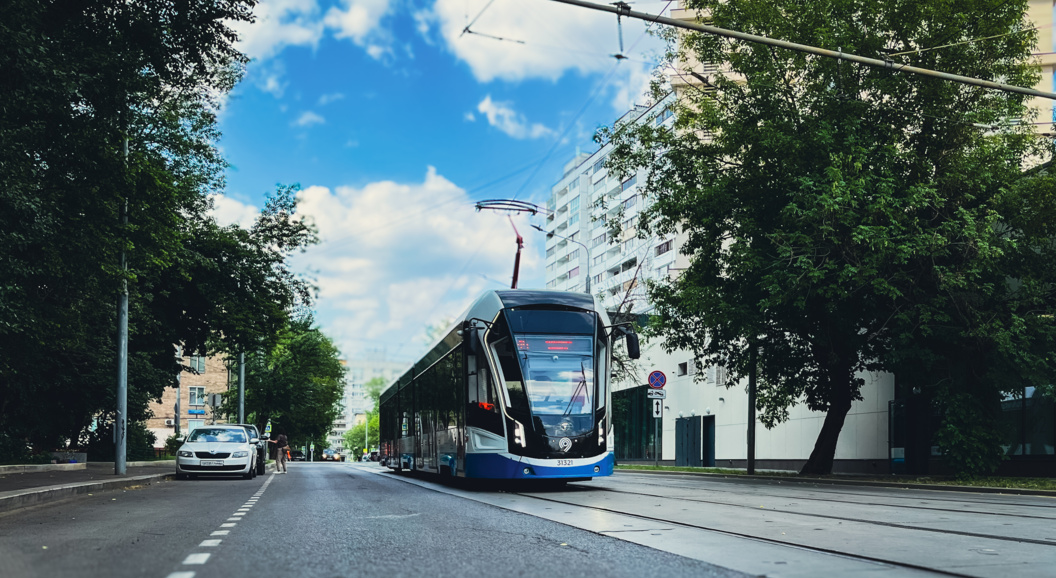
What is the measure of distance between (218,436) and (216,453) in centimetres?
89

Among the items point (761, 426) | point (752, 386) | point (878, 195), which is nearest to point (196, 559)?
point (878, 195)

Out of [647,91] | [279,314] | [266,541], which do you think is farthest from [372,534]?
[279,314]

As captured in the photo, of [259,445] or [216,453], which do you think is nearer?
[216,453]

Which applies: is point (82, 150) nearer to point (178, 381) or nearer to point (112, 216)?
point (112, 216)

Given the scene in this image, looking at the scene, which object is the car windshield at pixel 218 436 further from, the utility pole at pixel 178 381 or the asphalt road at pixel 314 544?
the asphalt road at pixel 314 544

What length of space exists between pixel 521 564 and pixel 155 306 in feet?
93.9

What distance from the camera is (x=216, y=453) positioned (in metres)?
29.0

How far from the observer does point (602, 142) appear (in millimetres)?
29453

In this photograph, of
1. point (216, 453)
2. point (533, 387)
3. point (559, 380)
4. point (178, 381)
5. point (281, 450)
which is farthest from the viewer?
point (281, 450)

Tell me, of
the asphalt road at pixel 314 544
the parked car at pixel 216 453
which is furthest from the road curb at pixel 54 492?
the parked car at pixel 216 453

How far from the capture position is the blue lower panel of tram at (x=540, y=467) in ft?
59.3

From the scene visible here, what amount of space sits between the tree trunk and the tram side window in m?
14.2

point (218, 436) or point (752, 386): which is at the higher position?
point (752, 386)

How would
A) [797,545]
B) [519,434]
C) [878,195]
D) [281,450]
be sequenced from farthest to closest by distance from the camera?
[281,450] → [878,195] → [519,434] → [797,545]
